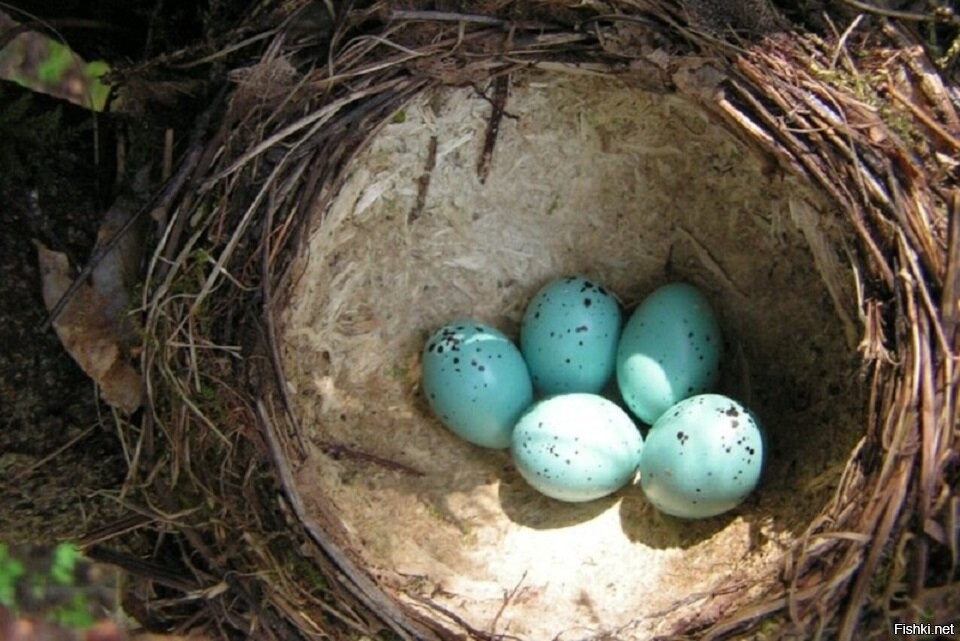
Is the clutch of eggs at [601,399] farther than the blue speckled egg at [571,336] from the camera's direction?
No

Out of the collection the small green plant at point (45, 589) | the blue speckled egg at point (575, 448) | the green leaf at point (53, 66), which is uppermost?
the green leaf at point (53, 66)

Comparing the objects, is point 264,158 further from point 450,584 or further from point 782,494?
point 782,494

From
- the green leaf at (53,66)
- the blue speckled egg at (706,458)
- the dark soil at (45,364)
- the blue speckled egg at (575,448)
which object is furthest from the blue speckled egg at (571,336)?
the green leaf at (53,66)

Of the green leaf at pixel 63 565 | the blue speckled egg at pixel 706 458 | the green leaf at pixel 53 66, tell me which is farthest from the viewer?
the green leaf at pixel 63 565

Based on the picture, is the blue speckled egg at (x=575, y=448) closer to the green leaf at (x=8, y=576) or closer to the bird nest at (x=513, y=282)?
the bird nest at (x=513, y=282)

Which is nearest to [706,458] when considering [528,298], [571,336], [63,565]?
[571,336]

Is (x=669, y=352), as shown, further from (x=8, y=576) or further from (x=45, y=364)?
(x=8, y=576)
